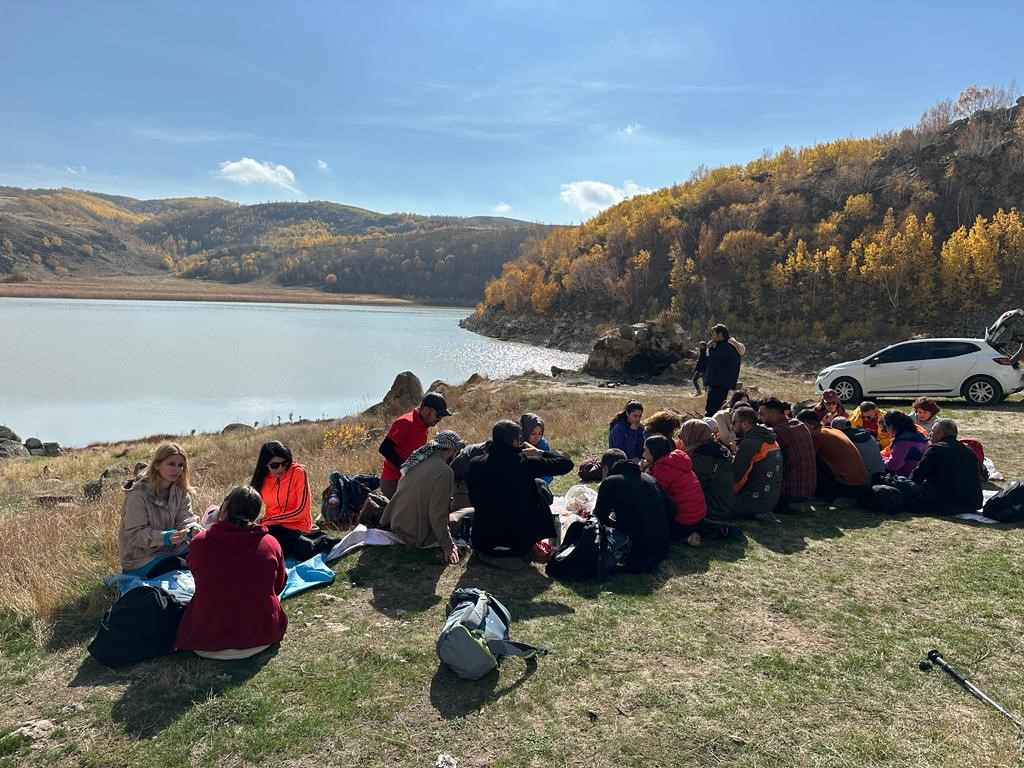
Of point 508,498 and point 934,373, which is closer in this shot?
point 508,498

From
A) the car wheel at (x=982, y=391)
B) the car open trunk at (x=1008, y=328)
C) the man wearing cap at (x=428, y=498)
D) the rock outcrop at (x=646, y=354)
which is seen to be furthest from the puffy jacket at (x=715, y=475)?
the rock outcrop at (x=646, y=354)

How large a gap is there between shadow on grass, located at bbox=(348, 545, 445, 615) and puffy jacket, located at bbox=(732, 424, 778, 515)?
3.64 metres

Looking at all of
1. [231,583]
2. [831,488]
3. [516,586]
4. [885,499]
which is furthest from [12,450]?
[885,499]

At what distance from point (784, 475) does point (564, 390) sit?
564 inches

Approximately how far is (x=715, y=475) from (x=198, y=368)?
122ft

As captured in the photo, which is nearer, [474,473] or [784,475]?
[474,473]

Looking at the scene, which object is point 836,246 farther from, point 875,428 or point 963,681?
point 963,681

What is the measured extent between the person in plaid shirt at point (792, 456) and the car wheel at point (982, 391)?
10382mm

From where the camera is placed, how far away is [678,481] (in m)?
6.31

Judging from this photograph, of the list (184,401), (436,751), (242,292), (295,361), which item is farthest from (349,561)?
(242,292)

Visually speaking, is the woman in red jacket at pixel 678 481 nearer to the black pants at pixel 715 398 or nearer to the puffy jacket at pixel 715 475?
the puffy jacket at pixel 715 475

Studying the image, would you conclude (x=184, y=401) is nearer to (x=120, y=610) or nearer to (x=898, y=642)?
(x=120, y=610)

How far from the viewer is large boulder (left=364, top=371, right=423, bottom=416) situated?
21.7 m

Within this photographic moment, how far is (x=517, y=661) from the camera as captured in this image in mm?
4289
